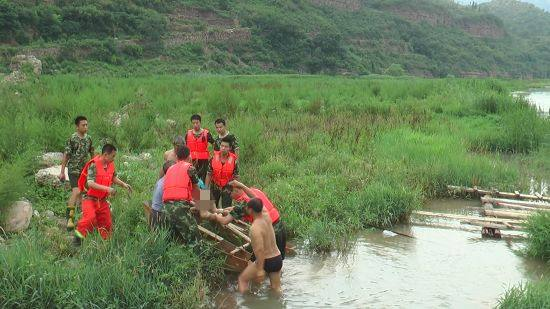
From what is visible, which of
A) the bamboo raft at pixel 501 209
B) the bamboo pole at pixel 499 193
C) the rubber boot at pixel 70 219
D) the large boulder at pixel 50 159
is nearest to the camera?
the rubber boot at pixel 70 219

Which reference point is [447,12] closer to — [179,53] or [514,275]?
[179,53]

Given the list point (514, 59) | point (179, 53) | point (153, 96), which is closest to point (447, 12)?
point (514, 59)

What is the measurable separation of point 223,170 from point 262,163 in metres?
4.08

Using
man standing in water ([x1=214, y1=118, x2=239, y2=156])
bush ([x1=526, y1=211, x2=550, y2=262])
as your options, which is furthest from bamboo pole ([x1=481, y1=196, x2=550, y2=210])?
man standing in water ([x1=214, y1=118, x2=239, y2=156])

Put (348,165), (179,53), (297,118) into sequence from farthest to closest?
(179,53) < (297,118) < (348,165)

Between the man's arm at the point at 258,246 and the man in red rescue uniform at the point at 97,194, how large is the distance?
1830mm

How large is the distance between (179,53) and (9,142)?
48858mm

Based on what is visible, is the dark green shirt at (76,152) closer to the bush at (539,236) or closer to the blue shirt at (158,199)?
the blue shirt at (158,199)

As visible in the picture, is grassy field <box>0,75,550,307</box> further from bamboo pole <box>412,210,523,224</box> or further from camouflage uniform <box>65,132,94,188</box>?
camouflage uniform <box>65,132,94,188</box>

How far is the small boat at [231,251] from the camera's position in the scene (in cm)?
667

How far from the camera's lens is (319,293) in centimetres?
673

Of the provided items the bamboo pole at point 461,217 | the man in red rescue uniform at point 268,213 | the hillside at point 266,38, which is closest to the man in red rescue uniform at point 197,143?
the man in red rescue uniform at point 268,213

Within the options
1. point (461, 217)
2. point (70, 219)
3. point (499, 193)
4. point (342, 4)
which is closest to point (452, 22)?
point (342, 4)

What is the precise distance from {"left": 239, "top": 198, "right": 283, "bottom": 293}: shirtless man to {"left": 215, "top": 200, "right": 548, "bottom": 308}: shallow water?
9.5 inches
